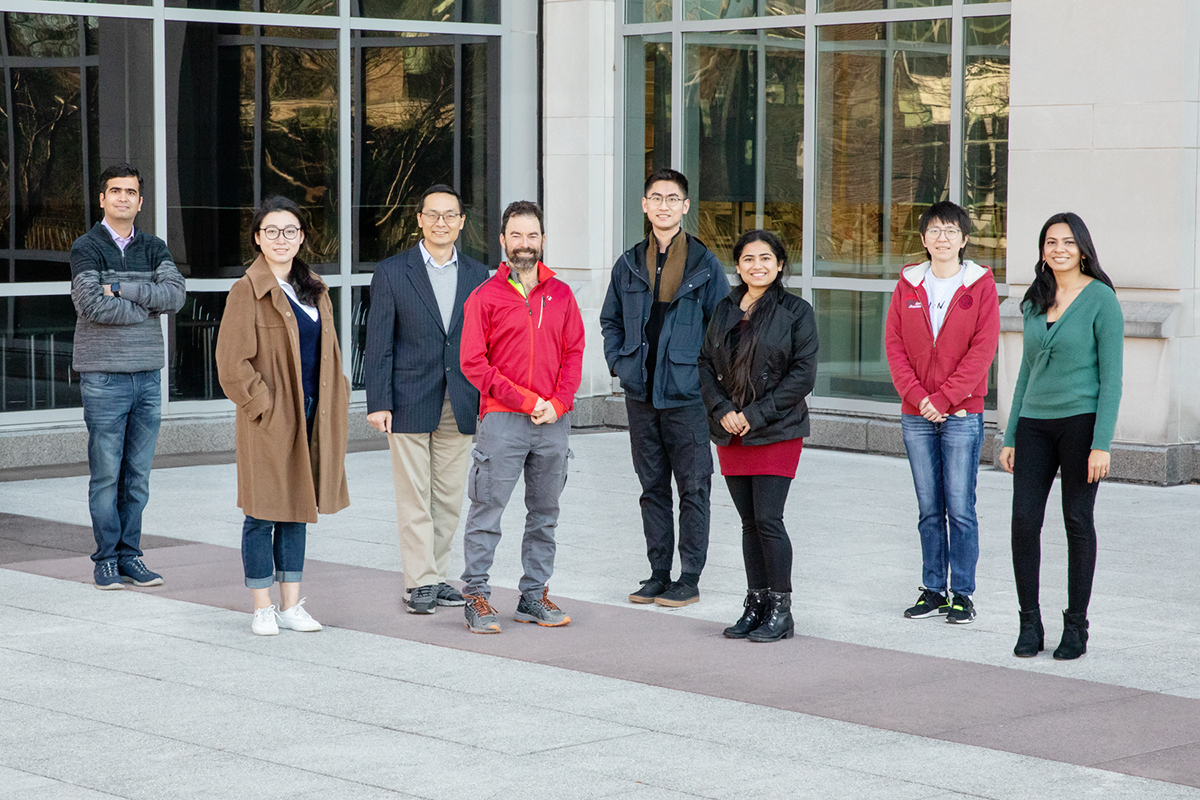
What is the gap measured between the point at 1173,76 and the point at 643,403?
5536 millimetres

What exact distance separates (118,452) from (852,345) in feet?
24.1

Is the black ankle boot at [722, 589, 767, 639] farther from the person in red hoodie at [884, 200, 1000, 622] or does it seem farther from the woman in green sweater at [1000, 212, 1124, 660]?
the woman in green sweater at [1000, 212, 1124, 660]

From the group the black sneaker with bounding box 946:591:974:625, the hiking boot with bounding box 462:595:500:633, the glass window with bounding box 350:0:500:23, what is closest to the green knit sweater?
the black sneaker with bounding box 946:591:974:625

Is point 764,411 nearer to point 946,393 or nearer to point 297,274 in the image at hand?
point 946,393

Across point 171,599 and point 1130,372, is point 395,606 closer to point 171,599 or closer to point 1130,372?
point 171,599

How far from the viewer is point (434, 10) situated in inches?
604

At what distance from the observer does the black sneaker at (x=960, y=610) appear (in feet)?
24.6

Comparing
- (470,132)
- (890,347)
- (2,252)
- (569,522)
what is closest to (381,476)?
(569,522)

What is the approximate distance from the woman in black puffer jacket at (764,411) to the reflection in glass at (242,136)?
25.0 ft

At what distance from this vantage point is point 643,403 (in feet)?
26.1

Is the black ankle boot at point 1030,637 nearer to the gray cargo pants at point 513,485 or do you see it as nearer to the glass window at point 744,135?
the gray cargo pants at point 513,485

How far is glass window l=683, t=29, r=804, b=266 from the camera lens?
14.5 metres

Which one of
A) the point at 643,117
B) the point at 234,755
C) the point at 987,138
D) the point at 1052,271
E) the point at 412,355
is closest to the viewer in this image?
the point at 234,755

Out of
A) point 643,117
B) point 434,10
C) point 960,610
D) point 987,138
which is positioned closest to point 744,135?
point 643,117
